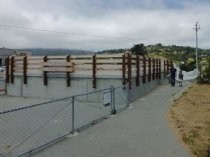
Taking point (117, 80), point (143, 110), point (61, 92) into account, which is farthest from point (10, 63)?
point (143, 110)

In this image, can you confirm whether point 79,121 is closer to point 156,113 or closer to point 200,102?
point 156,113

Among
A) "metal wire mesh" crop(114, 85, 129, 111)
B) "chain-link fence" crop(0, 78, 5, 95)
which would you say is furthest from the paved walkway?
"chain-link fence" crop(0, 78, 5, 95)

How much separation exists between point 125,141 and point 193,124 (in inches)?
156

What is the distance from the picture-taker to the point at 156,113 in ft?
55.9

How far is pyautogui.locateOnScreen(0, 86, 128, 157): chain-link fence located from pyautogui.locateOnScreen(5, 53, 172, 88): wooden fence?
3957 mm

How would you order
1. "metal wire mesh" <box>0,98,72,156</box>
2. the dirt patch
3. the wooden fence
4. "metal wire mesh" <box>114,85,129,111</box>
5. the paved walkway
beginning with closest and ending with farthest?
the paved walkway, "metal wire mesh" <box>0,98,72,156</box>, the dirt patch, "metal wire mesh" <box>114,85,129,111</box>, the wooden fence

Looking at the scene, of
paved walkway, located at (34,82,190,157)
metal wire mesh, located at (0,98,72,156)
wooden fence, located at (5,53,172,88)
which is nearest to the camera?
paved walkway, located at (34,82,190,157)

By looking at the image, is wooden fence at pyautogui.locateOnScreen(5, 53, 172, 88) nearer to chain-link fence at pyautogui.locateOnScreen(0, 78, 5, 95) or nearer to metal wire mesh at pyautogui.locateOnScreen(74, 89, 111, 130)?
chain-link fence at pyautogui.locateOnScreen(0, 78, 5, 95)

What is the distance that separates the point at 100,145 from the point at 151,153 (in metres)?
1.51

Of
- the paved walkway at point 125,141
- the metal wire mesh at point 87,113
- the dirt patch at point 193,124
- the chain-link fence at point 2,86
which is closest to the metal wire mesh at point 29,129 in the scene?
the metal wire mesh at point 87,113

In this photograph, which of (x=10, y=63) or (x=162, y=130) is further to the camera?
(x=10, y=63)

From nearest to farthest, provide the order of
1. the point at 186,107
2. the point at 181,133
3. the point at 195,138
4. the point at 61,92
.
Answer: the point at 195,138
the point at 181,133
the point at 186,107
the point at 61,92

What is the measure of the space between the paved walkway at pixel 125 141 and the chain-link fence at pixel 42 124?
1.17 feet

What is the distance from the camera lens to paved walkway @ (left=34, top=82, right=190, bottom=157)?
1017 cm
